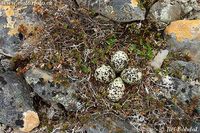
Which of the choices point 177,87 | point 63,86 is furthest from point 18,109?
point 177,87

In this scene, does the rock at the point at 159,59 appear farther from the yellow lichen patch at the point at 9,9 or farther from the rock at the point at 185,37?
the yellow lichen patch at the point at 9,9

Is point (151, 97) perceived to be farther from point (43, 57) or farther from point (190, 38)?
point (43, 57)

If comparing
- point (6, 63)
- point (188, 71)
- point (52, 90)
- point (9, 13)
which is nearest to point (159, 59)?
point (188, 71)

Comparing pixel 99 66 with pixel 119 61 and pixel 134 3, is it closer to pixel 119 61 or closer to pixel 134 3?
pixel 119 61

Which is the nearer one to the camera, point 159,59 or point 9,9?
point 159,59

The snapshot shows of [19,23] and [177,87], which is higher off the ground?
[19,23]

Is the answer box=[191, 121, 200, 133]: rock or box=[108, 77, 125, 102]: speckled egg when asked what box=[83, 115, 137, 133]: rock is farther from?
box=[191, 121, 200, 133]: rock
